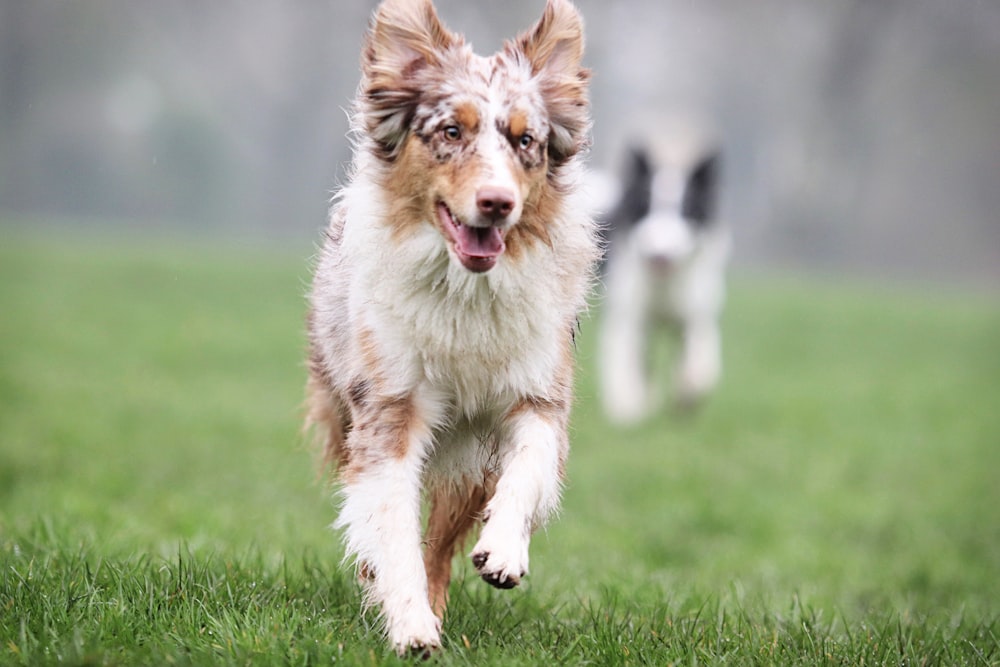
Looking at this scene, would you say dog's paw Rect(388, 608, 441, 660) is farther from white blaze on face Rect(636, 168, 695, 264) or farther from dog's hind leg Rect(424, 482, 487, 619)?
white blaze on face Rect(636, 168, 695, 264)

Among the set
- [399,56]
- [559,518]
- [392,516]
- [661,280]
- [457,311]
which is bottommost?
[661,280]

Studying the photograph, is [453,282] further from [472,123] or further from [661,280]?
[661,280]

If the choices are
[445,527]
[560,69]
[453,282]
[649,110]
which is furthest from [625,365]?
[649,110]

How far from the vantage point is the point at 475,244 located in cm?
370

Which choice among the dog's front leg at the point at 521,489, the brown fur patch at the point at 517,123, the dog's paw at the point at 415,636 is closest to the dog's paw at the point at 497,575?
the dog's front leg at the point at 521,489

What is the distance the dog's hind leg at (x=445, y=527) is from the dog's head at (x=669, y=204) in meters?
6.96

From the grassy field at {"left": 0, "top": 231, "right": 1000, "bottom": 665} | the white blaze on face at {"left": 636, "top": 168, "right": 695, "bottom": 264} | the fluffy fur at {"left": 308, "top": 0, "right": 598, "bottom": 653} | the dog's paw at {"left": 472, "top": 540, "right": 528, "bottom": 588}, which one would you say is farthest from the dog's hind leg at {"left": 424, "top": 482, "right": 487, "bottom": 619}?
the white blaze on face at {"left": 636, "top": 168, "right": 695, "bottom": 264}

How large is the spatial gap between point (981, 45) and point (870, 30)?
3400 mm

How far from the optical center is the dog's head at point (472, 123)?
12.0 ft

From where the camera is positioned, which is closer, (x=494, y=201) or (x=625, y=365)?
(x=494, y=201)

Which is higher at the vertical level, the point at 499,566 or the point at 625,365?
the point at 499,566

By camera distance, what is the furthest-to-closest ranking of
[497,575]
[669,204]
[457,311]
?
1. [669,204]
2. [457,311]
3. [497,575]

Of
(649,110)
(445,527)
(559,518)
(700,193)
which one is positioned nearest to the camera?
(559,518)

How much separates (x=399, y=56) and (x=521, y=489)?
1.47m
